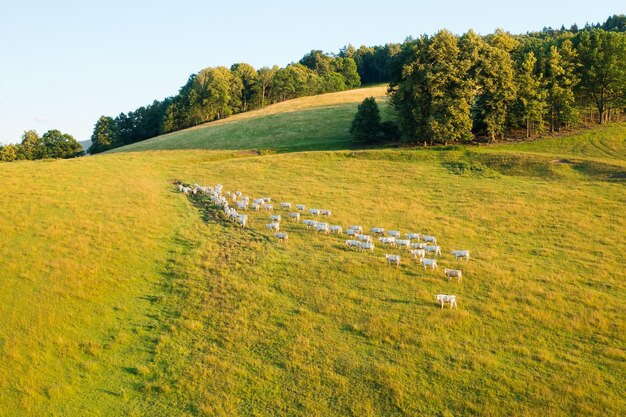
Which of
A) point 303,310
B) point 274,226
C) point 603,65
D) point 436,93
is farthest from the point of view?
point 603,65

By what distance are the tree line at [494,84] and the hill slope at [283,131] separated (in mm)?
12635

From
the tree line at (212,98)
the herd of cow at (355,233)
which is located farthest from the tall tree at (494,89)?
the tree line at (212,98)

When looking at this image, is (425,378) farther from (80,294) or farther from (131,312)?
(80,294)

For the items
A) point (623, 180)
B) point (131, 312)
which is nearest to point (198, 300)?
point (131, 312)

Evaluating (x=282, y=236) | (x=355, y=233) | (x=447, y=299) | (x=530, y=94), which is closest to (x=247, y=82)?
(x=530, y=94)

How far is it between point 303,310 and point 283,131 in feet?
207

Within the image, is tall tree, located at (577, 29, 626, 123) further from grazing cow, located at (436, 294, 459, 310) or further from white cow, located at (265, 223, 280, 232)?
grazing cow, located at (436, 294, 459, 310)

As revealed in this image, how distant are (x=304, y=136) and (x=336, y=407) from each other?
66.0 metres

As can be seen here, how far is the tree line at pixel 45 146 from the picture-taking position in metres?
108

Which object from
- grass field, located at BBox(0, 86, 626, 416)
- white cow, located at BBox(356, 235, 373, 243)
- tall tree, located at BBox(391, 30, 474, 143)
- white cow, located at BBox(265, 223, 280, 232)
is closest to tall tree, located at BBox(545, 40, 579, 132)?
tall tree, located at BBox(391, 30, 474, 143)

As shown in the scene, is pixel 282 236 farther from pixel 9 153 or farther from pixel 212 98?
pixel 9 153

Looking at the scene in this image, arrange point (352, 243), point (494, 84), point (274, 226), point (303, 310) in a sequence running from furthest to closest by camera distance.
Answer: point (494, 84) → point (274, 226) → point (352, 243) → point (303, 310)

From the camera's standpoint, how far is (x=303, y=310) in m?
24.2

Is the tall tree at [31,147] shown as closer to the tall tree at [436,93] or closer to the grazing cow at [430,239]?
the tall tree at [436,93]
